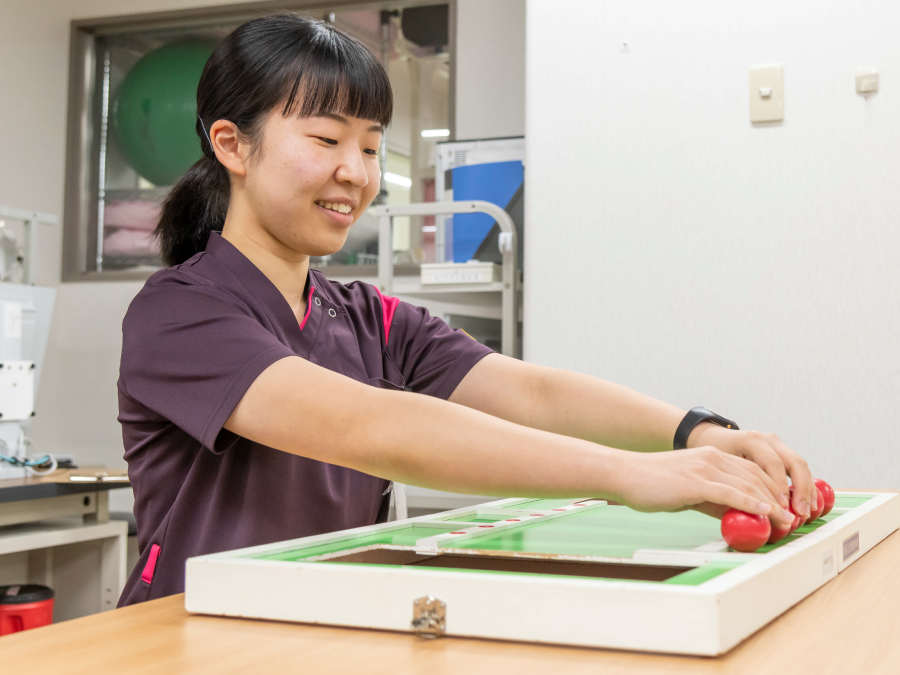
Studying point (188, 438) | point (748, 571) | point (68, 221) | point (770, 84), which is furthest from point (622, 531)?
point (68, 221)

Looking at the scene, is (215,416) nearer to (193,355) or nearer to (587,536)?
(193,355)

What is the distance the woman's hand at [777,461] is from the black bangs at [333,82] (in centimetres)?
51

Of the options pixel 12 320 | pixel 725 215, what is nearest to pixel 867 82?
pixel 725 215

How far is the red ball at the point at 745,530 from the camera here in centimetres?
61

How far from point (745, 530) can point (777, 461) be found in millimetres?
160

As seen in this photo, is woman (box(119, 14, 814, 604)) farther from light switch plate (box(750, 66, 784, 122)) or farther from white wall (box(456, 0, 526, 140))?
white wall (box(456, 0, 526, 140))

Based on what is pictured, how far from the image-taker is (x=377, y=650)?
500 millimetres

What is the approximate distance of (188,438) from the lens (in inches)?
35.9

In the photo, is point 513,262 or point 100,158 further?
point 100,158

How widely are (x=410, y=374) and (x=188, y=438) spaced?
0.37 m

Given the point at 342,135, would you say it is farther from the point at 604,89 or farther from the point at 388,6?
the point at 388,6

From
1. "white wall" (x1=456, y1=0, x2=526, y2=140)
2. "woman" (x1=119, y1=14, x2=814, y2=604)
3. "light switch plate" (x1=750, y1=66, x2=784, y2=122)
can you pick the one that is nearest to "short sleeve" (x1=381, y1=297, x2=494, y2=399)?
"woman" (x1=119, y1=14, x2=814, y2=604)

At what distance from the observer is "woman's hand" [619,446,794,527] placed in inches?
24.6

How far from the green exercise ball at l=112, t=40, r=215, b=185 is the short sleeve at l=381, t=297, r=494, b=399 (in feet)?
9.03
